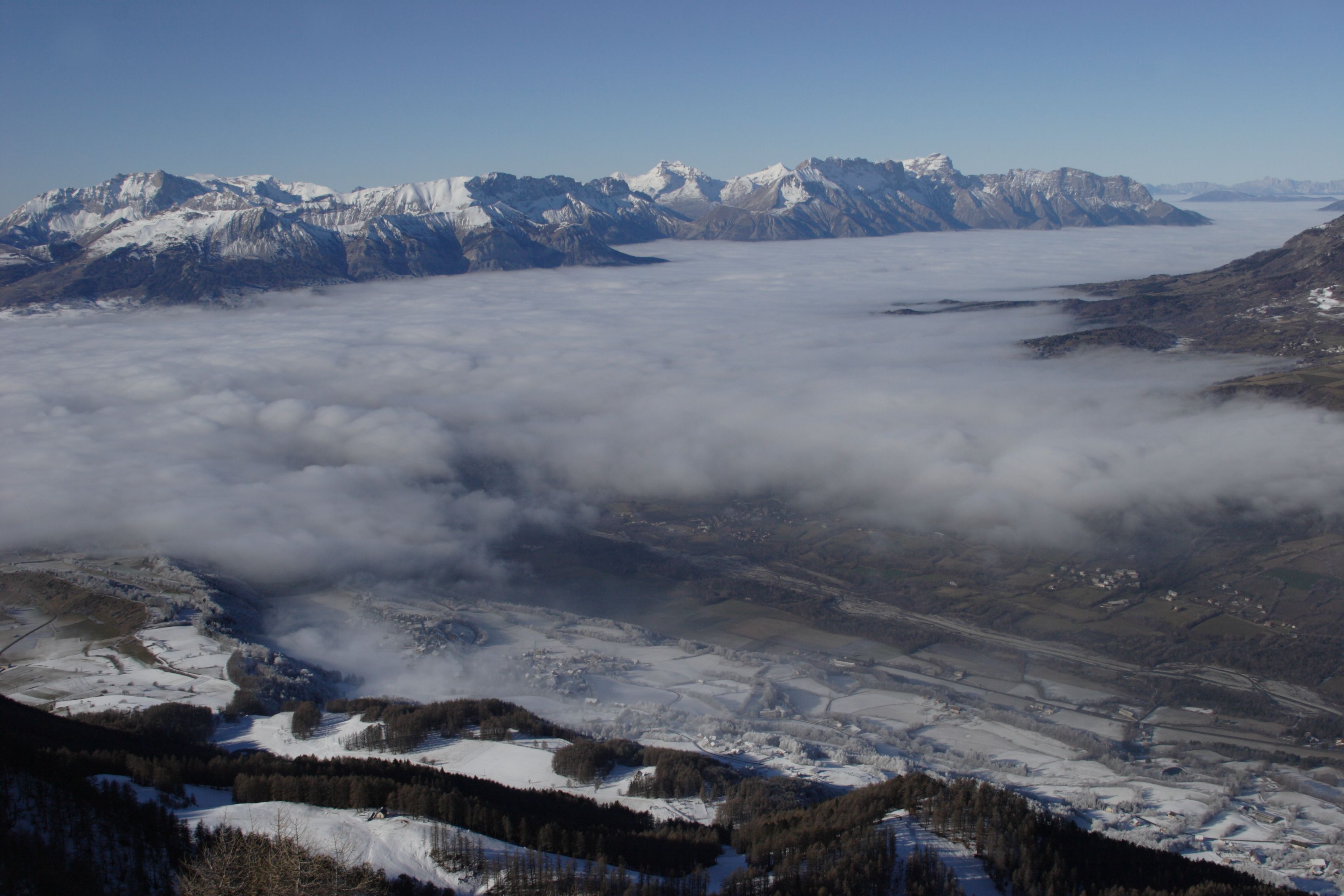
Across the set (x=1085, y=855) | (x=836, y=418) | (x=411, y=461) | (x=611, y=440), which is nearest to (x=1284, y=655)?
(x=1085, y=855)

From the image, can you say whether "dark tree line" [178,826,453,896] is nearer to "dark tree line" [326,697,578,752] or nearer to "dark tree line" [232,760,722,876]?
"dark tree line" [232,760,722,876]

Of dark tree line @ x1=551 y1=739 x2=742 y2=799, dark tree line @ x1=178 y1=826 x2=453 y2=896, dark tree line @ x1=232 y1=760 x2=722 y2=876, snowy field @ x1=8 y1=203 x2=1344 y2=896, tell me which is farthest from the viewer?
snowy field @ x1=8 y1=203 x2=1344 y2=896

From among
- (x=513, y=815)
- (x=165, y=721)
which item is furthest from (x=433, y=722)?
(x=513, y=815)

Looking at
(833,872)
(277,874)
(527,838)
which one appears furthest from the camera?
(527,838)

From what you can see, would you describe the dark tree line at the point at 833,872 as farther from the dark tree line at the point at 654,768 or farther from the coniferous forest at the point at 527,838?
the dark tree line at the point at 654,768

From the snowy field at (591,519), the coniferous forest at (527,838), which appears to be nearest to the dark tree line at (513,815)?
the coniferous forest at (527,838)

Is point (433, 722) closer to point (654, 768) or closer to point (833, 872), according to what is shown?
point (654, 768)

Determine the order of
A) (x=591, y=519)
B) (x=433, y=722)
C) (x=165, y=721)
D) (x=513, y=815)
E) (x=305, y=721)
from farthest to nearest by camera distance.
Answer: (x=591, y=519) → (x=305, y=721) → (x=433, y=722) → (x=165, y=721) → (x=513, y=815)

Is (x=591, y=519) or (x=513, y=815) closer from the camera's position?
(x=513, y=815)

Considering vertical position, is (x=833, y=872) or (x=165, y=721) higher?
(x=833, y=872)

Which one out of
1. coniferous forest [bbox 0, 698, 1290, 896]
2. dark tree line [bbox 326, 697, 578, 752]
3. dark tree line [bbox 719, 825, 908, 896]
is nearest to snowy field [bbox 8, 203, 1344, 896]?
dark tree line [bbox 326, 697, 578, 752]

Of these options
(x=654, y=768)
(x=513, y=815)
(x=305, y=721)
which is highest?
(x=513, y=815)
